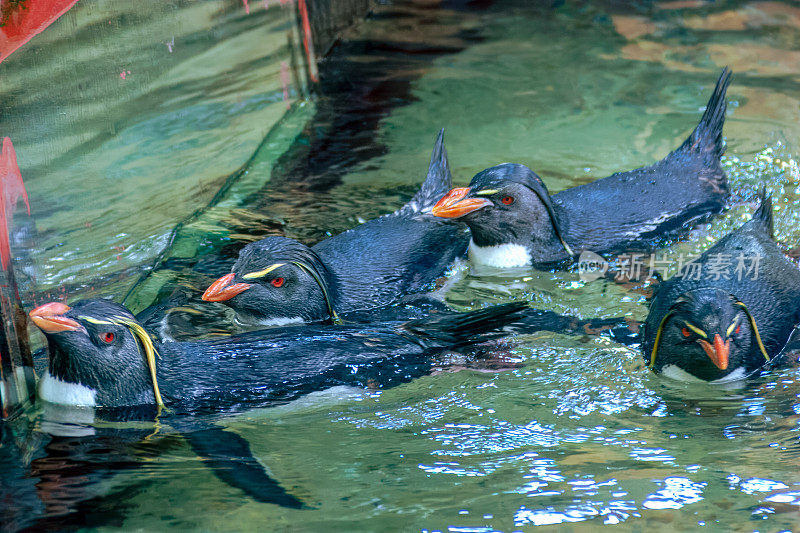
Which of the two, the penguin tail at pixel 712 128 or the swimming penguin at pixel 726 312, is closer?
the swimming penguin at pixel 726 312

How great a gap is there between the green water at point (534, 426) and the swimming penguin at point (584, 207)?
0.12 metres

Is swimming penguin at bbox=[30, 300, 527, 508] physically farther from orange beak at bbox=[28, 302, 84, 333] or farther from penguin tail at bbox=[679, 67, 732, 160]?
penguin tail at bbox=[679, 67, 732, 160]

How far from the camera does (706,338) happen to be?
3373 mm

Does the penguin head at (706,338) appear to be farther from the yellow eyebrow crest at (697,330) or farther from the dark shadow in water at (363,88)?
the dark shadow in water at (363,88)

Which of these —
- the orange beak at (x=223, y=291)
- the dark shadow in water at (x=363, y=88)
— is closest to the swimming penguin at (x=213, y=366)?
the orange beak at (x=223, y=291)

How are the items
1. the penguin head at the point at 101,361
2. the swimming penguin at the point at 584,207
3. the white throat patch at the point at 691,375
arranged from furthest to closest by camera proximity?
the swimming penguin at the point at 584,207 → the white throat patch at the point at 691,375 → the penguin head at the point at 101,361

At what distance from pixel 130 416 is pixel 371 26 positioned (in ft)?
18.2

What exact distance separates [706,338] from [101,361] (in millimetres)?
2157

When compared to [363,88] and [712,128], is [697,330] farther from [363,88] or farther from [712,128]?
[363,88]

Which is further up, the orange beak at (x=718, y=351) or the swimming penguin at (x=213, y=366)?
the swimming penguin at (x=213, y=366)

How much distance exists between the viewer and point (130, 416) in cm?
324

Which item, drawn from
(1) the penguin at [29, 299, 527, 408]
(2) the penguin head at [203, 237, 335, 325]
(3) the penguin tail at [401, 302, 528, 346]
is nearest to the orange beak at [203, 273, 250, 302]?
(2) the penguin head at [203, 237, 335, 325]

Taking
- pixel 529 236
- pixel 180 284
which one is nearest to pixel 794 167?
pixel 529 236

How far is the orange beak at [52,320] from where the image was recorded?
3.05 meters
